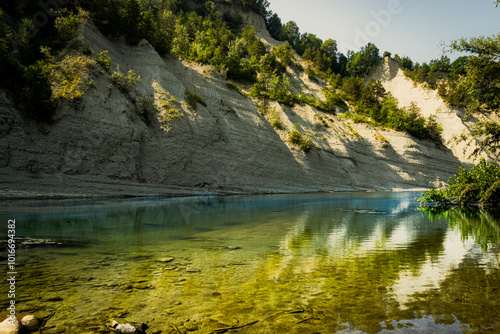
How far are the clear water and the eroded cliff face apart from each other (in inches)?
537

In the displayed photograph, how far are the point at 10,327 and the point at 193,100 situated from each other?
3228 cm

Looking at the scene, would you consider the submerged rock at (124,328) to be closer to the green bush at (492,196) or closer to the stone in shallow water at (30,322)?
the stone in shallow water at (30,322)

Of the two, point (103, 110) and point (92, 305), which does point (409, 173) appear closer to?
point (103, 110)

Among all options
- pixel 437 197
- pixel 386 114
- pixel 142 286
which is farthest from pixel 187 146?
pixel 386 114

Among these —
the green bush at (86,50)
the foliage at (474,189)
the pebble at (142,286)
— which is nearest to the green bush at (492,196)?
the foliage at (474,189)

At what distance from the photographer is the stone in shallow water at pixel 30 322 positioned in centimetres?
327

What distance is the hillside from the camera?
21.3 m

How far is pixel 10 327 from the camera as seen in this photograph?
10.0 ft

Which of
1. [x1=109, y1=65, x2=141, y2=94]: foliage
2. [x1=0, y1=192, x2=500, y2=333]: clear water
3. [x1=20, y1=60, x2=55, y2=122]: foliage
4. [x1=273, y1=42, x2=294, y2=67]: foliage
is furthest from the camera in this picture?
[x1=273, y1=42, x2=294, y2=67]: foliage

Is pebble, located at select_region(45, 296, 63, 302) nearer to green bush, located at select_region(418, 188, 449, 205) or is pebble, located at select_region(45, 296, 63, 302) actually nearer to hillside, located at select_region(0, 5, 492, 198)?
hillside, located at select_region(0, 5, 492, 198)

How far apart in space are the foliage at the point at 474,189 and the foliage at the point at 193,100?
79.7 feet

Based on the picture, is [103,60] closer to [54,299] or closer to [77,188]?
[77,188]

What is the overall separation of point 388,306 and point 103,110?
86.7 ft

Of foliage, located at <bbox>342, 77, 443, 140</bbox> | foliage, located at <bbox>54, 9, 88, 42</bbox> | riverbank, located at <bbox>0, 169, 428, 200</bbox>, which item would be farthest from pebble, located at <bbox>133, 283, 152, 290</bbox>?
foliage, located at <bbox>342, 77, 443, 140</bbox>
